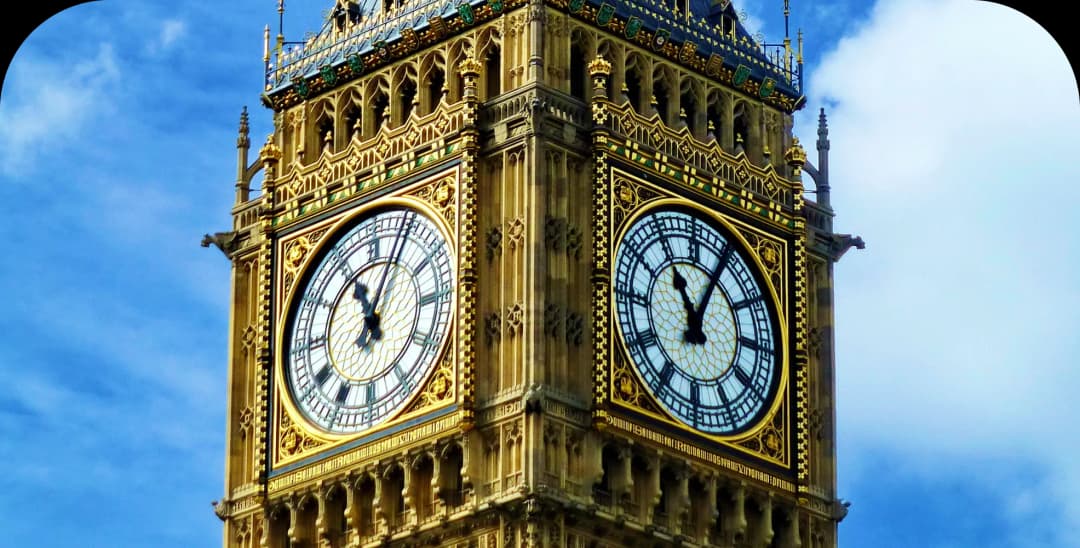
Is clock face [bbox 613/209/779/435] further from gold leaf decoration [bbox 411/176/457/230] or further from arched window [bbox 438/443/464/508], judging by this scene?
arched window [bbox 438/443/464/508]

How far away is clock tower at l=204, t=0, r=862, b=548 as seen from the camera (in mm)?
34344

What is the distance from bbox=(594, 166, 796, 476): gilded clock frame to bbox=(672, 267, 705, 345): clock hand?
48.4 inches

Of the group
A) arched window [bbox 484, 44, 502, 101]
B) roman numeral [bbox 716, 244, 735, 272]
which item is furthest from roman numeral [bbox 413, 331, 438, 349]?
roman numeral [bbox 716, 244, 735, 272]

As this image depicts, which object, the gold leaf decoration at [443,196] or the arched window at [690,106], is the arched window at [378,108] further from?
the arched window at [690,106]

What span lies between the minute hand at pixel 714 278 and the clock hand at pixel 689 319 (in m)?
0.15

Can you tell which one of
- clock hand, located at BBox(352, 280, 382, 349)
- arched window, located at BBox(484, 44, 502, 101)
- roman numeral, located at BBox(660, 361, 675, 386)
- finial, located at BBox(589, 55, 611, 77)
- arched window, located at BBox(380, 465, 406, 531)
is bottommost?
arched window, located at BBox(380, 465, 406, 531)

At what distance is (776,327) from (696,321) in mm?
2149

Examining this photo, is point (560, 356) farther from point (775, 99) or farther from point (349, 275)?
point (775, 99)

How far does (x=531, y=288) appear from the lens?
3422cm

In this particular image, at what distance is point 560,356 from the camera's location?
113 ft

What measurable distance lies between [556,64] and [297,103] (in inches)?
218

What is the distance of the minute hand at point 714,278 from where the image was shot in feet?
120

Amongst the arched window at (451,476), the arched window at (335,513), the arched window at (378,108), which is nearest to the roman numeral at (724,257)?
the arched window at (451,476)

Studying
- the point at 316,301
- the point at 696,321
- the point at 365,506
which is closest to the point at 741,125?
the point at 696,321
